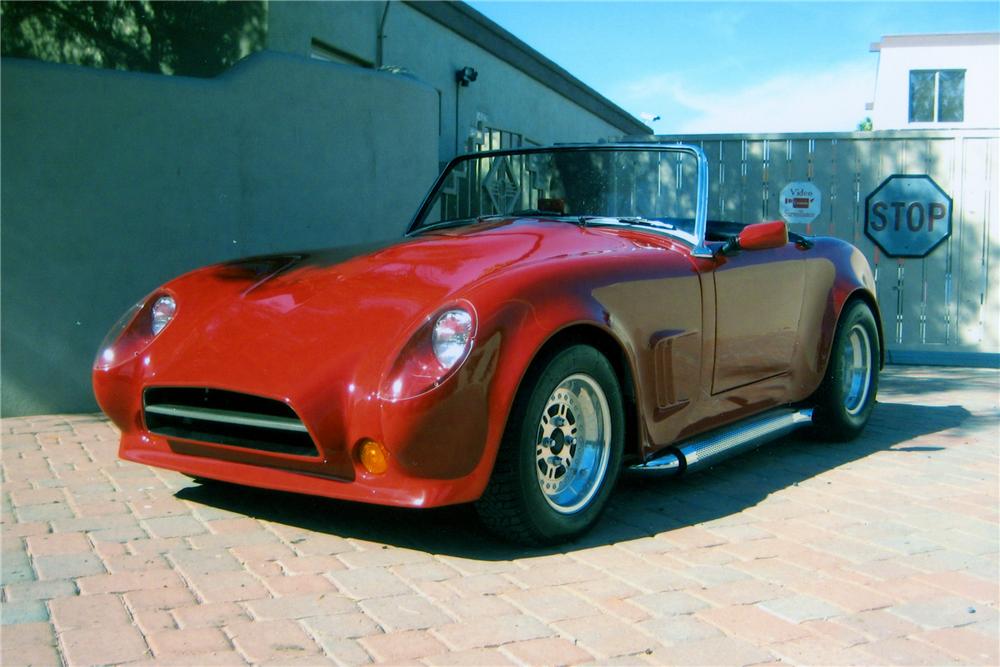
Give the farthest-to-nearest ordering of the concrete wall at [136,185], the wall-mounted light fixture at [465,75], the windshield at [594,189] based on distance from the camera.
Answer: the wall-mounted light fixture at [465,75] < the concrete wall at [136,185] < the windshield at [594,189]

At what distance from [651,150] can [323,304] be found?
74.8 inches

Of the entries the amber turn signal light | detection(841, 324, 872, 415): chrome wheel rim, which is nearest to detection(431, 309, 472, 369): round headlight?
the amber turn signal light

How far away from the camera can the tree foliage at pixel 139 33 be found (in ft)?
26.3

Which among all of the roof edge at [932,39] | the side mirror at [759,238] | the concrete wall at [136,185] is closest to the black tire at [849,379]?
the side mirror at [759,238]

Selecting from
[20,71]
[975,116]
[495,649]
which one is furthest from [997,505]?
[975,116]

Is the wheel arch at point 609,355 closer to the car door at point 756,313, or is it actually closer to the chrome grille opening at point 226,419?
the car door at point 756,313

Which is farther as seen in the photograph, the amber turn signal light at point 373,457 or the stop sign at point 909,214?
the stop sign at point 909,214

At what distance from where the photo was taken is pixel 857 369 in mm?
5477

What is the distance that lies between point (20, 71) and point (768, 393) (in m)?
4.27

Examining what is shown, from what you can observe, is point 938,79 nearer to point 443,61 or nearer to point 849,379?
point 443,61

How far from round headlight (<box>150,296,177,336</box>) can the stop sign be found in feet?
24.1

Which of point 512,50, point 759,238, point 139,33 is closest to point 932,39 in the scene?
point 512,50

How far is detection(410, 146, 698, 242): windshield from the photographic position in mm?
4449

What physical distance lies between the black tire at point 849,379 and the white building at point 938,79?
96.2 feet
